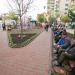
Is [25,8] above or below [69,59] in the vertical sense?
above

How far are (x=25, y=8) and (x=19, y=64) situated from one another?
16.6m

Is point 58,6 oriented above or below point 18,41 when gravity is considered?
above

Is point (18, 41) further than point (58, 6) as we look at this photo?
No

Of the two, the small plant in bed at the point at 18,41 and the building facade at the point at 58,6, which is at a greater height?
the building facade at the point at 58,6

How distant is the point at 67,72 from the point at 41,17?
93.9 m

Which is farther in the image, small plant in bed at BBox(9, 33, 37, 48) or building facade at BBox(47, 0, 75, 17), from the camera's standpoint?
building facade at BBox(47, 0, 75, 17)

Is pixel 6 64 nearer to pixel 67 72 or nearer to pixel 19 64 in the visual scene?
pixel 19 64

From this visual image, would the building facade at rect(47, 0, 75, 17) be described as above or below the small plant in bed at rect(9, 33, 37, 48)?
above

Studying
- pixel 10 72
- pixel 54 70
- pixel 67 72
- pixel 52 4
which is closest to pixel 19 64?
pixel 10 72

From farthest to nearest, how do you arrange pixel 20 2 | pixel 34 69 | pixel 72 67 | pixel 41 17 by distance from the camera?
pixel 41 17, pixel 20 2, pixel 34 69, pixel 72 67

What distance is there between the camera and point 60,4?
121375mm

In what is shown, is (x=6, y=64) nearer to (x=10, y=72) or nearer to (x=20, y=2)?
(x=10, y=72)

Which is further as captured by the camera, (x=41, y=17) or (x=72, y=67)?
(x=41, y=17)

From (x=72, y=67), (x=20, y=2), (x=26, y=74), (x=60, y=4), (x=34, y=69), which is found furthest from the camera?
(x=60, y=4)
